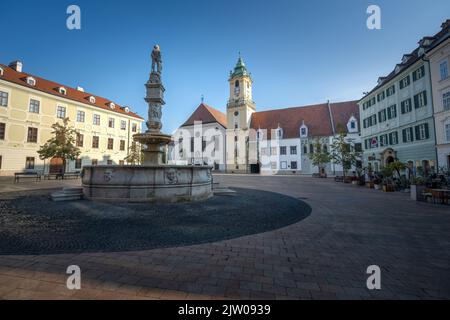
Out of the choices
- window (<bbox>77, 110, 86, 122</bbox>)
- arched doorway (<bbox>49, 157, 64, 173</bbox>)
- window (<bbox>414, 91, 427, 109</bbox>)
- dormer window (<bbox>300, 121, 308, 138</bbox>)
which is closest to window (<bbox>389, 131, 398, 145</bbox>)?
window (<bbox>414, 91, 427, 109</bbox>)

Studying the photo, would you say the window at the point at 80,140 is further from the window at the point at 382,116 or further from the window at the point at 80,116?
the window at the point at 382,116

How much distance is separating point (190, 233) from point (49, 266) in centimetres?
247

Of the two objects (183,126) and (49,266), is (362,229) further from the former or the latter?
(183,126)

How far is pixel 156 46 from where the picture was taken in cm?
1122

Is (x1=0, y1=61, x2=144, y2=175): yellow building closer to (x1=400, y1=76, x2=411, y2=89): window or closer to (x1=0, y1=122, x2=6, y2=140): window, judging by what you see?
(x1=0, y1=122, x2=6, y2=140): window

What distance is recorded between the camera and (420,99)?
68.0ft

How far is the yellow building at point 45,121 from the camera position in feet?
77.3

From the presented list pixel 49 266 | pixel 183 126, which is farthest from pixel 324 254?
pixel 183 126

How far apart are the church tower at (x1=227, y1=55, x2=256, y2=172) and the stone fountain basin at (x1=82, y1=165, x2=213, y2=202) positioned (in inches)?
1609

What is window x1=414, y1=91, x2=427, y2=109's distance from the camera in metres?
20.2

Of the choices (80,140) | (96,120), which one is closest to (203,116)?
(96,120)

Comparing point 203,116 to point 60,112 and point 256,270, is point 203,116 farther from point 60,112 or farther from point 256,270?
point 256,270

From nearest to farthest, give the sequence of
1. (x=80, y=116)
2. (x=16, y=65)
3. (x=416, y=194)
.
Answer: (x=416, y=194)
(x=16, y=65)
(x=80, y=116)

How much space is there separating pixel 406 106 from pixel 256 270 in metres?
29.3
